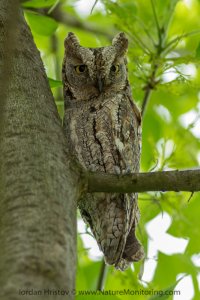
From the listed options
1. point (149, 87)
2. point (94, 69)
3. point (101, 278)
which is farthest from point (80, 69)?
point (101, 278)

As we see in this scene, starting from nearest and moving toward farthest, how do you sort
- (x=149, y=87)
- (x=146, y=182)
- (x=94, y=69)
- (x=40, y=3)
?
(x=146, y=182) → (x=40, y=3) → (x=149, y=87) → (x=94, y=69)

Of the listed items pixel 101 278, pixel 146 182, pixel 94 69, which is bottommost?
pixel 101 278

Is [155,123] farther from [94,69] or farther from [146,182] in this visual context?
[146,182]

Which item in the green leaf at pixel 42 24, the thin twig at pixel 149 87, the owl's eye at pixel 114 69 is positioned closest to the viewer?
the green leaf at pixel 42 24

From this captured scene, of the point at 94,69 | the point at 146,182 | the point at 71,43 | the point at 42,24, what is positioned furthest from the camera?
the point at 71,43

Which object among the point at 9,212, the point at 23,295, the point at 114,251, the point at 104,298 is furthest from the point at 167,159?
the point at 23,295

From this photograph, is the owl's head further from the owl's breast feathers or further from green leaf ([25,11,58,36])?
green leaf ([25,11,58,36])

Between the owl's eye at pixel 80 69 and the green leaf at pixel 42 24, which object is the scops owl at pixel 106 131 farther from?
the green leaf at pixel 42 24

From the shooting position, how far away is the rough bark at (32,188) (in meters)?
1.55

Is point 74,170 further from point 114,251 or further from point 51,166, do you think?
point 114,251

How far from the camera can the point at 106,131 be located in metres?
3.46

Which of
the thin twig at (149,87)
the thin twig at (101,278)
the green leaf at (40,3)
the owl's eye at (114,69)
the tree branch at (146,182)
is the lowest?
the thin twig at (101,278)

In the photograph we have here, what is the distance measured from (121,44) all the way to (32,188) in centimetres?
225

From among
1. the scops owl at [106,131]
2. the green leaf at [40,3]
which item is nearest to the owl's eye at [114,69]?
the scops owl at [106,131]
